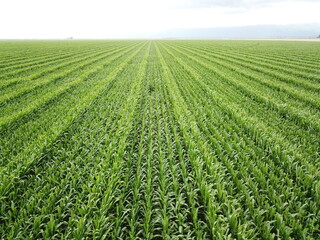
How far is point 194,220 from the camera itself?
323cm

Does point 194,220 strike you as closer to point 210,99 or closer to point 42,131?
point 42,131

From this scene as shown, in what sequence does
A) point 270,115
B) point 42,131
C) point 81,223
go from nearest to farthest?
1. point 81,223
2. point 42,131
3. point 270,115

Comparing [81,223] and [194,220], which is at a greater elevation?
[81,223]

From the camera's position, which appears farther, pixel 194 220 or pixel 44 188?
pixel 44 188

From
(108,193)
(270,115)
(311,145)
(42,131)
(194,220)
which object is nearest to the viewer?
(194,220)

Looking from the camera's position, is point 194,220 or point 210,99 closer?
point 194,220

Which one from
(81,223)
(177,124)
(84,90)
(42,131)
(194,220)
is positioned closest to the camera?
(81,223)

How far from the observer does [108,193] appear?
362 centimetres

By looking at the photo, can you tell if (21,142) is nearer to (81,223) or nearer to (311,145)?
(81,223)

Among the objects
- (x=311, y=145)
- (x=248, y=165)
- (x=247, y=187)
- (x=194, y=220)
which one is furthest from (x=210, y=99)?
(x=194, y=220)

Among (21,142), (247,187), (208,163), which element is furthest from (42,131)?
(247,187)

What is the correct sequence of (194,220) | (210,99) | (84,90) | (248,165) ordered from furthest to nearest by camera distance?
(84,90) < (210,99) < (248,165) < (194,220)

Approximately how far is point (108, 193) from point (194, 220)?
65.6 inches

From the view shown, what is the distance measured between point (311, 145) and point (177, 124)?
4114 millimetres
